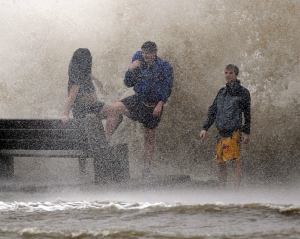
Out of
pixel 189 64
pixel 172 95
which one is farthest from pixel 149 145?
pixel 189 64

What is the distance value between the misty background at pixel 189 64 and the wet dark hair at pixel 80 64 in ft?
8.10

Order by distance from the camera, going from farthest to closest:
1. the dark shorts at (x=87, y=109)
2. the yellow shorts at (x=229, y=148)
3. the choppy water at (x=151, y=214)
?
the dark shorts at (x=87, y=109), the yellow shorts at (x=229, y=148), the choppy water at (x=151, y=214)

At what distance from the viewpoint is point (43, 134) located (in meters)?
8.90

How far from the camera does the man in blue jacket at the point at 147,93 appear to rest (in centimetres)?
980

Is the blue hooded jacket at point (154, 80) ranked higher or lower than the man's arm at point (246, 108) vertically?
higher

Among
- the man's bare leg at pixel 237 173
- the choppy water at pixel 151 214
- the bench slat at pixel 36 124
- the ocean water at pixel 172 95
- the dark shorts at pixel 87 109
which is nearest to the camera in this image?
the choppy water at pixel 151 214

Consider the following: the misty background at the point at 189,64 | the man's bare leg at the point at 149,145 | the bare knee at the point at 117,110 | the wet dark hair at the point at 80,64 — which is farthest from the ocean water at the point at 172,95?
the wet dark hair at the point at 80,64

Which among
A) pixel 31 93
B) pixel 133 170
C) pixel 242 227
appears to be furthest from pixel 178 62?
pixel 242 227

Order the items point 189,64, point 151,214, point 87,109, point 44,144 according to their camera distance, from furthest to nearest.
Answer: point 189,64 < point 87,109 < point 44,144 < point 151,214

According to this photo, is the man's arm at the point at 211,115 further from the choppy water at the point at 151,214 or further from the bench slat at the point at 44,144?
the bench slat at the point at 44,144

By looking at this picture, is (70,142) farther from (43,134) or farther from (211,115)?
(211,115)

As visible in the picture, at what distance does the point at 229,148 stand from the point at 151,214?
→ 5.62ft

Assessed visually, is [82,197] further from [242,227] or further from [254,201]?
[242,227]

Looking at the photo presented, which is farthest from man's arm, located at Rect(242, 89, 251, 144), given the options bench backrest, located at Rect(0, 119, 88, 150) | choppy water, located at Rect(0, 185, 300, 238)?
bench backrest, located at Rect(0, 119, 88, 150)
